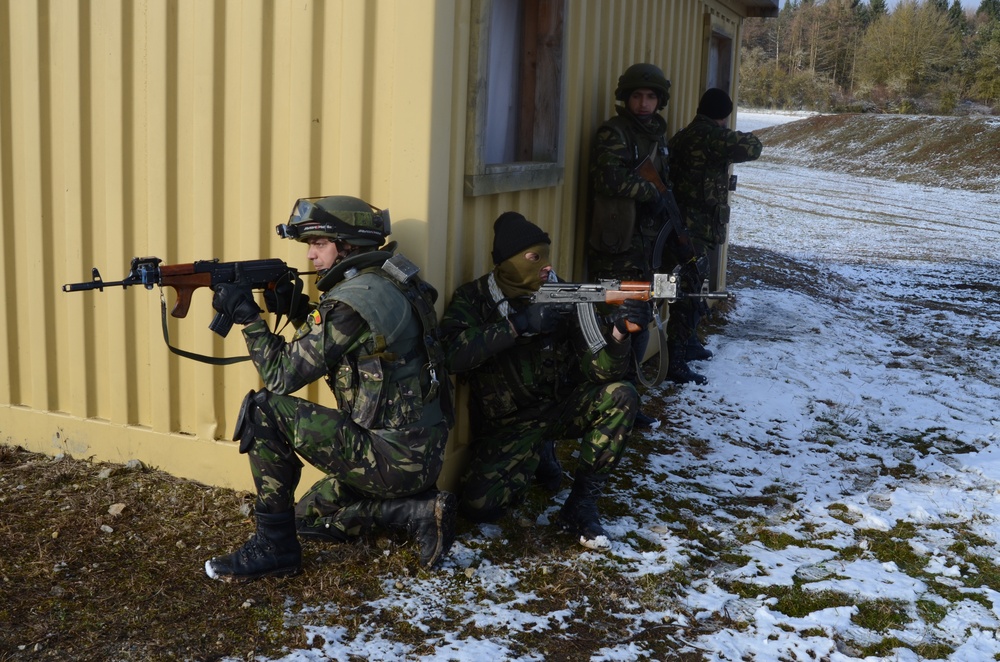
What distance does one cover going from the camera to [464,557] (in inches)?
170

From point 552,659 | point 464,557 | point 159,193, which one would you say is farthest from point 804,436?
point 159,193

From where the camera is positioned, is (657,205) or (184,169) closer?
(184,169)

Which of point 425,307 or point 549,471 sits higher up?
point 425,307

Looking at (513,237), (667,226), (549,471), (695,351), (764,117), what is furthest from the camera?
(764,117)

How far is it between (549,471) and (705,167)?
3.40 metres

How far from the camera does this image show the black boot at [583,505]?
460 cm

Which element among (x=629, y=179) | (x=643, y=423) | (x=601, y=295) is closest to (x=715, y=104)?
(x=629, y=179)

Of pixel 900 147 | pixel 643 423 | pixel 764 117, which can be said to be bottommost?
pixel 643 423

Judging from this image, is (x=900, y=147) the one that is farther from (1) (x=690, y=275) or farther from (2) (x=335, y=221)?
(2) (x=335, y=221)

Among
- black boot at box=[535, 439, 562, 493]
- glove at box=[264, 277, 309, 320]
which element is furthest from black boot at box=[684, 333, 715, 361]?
glove at box=[264, 277, 309, 320]

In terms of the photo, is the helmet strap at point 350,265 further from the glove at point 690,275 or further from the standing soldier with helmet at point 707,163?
the standing soldier with helmet at point 707,163

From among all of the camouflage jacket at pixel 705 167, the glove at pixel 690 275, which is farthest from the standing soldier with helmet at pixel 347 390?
the camouflage jacket at pixel 705 167

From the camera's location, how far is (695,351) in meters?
8.13

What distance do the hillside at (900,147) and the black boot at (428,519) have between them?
82.6ft
